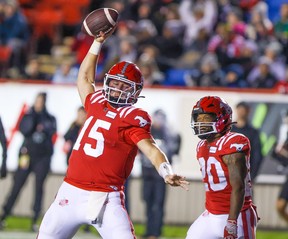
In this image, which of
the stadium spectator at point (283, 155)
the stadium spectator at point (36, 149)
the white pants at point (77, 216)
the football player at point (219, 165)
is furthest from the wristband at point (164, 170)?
the stadium spectator at point (36, 149)

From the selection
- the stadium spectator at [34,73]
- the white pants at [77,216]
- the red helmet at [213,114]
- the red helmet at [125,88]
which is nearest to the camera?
the white pants at [77,216]

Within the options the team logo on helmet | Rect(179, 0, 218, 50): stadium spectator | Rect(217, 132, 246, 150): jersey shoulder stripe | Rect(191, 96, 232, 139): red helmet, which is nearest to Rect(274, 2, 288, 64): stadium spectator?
Rect(179, 0, 218, 50): stadium spectator

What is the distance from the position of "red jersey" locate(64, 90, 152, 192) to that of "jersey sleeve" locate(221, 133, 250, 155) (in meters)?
0.61

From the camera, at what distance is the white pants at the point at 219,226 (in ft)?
25.6

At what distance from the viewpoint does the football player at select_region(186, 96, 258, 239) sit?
7.72m

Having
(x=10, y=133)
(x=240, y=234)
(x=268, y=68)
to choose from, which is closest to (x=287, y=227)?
(x=268, y=68)

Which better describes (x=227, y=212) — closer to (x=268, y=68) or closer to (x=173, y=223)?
(x=173, y=223)

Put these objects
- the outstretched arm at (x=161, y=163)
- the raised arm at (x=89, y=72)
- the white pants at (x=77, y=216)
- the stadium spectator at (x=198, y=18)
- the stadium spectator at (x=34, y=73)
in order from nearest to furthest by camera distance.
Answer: the outstretched arm at (x=161, y=163), the white pants at (x=77, y=216), the raised arm at (x=89, y=72), the stadium spectator at (x=34, y=73), the stadium spectator at (x=198, y=18)

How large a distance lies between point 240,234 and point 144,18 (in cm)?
942

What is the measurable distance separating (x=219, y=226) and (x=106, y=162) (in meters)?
1.00

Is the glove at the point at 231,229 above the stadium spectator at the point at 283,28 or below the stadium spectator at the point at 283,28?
below

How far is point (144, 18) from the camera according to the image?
1684cm

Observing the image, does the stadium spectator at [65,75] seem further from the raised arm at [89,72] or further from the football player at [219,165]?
the football player at [219,165]

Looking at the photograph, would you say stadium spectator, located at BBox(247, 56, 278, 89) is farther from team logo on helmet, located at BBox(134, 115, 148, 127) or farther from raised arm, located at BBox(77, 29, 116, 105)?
team logo on helmet, located at BBox(134, 115, 148, 127)
